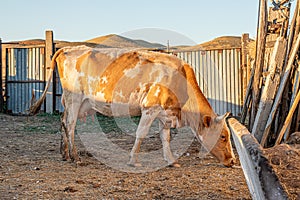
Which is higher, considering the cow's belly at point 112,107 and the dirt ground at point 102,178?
the cow's belly at point 112,107

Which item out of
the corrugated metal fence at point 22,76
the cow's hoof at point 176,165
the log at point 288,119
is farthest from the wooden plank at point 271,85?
the corrugated metal fence at point 22,76

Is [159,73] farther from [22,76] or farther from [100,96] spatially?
[22,76]

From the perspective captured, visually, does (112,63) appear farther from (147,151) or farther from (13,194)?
(13,194)

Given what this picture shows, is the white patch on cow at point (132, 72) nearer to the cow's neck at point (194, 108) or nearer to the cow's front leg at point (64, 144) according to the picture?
the cow's neck at point (194, 108)

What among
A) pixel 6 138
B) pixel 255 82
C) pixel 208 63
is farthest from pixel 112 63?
pixel 208 63

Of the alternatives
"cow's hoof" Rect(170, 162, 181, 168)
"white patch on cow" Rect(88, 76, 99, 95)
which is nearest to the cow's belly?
"white patch on cow" Rect(88, 76, 99, 95)

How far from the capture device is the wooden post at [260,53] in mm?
7051

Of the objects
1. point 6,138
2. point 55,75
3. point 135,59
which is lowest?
point 6,138

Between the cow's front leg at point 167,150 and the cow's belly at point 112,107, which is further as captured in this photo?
the cow's belly at point 112,107

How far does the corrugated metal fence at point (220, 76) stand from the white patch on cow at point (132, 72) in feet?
22.9

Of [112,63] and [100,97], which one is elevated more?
[112,63]

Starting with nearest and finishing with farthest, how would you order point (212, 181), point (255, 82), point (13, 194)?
point (13, 194) < point (212, 181) < point (255, 82)

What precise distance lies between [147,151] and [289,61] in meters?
2.96

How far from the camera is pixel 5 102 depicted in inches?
545
